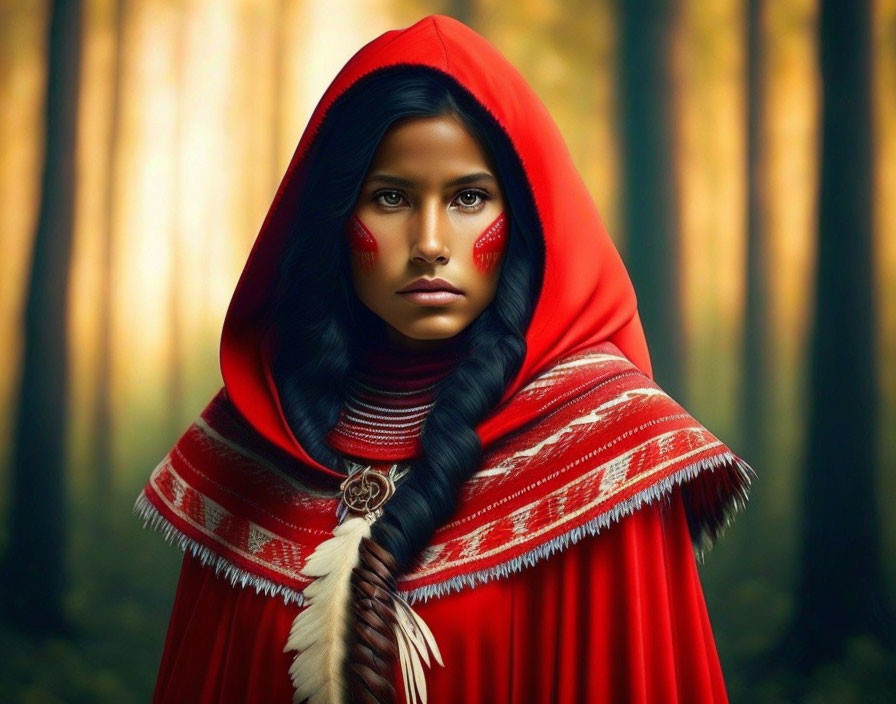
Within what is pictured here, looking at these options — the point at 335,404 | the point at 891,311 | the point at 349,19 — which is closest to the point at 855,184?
the point at 891,311

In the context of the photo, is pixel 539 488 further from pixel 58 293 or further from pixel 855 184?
pixel 58 293

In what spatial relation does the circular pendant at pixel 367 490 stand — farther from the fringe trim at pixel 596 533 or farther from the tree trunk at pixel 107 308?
the tree trunk at pixel 107 308

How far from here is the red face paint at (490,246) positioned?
1.30 meters

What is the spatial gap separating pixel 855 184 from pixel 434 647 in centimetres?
Result: 160

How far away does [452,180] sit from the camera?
1281mm

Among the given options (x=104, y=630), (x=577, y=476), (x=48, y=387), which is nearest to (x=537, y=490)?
(x=577, y=476)

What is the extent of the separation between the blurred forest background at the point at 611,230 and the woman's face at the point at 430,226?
1.28m

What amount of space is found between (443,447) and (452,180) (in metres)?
0.31

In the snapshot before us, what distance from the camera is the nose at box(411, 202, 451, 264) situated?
126cm

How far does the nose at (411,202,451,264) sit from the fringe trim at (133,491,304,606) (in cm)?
42

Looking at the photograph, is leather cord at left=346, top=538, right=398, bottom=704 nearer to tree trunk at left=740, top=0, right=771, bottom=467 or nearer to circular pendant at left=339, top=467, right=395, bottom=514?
circular pendant at left=339, top=467, right=395, bottom=514

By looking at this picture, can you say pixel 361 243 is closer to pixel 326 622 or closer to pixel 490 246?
pixel 490 246

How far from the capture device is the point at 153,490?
1.51 meters

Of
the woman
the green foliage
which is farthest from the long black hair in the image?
the green foliage
